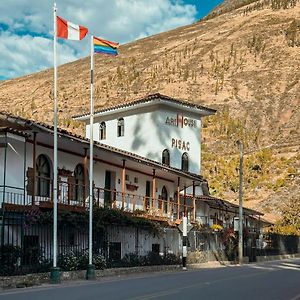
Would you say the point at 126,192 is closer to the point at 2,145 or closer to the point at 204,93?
the point at 2,145

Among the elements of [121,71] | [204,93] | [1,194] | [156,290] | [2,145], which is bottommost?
[156,290]

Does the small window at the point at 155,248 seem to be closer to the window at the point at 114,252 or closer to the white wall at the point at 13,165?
the window at the point at 114,252

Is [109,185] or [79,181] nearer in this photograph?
[79,181]

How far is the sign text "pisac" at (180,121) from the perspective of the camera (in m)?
51.2

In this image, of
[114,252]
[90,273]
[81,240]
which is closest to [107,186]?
[114,252]

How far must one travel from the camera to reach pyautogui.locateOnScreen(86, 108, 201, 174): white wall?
50500mm

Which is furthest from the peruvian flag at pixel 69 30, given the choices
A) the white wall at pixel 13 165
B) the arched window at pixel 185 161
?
the arched window at pixel 185 161

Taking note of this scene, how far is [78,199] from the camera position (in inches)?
1373

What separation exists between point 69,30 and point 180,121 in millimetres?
28000

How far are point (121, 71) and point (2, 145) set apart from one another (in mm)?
95784

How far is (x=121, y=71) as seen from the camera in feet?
400

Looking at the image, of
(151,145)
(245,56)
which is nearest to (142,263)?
(151,145)

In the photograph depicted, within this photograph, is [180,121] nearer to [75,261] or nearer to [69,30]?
[75,261]

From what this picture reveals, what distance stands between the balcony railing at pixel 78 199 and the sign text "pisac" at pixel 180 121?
760cm
